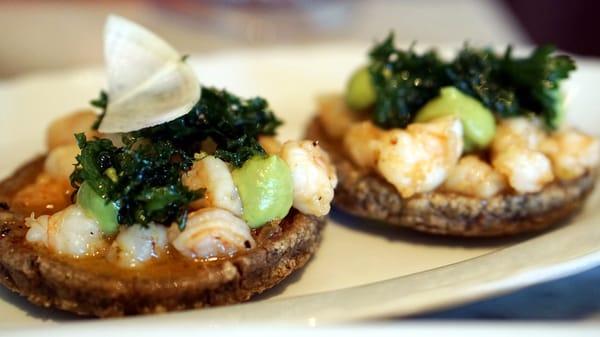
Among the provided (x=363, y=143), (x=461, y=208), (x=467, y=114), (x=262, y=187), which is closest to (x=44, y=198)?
(x=262, y=187)

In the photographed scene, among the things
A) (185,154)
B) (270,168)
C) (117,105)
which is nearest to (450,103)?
(270,168)

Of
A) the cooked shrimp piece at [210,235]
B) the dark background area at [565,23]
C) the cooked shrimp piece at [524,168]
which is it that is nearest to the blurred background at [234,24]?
the dark background area at [565,23]

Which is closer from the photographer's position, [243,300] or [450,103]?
[243,300]

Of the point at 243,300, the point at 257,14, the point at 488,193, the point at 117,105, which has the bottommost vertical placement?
the point at 257,14

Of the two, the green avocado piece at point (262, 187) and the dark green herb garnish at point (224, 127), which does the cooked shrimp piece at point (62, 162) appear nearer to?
the dark green herb garnish at point (224, 127)

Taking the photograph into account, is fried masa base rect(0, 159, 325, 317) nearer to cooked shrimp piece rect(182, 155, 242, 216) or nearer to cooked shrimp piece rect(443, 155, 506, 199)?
cooked shrimp piece rect(182, 155, 242, 216)

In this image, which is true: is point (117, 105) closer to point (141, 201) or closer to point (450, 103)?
point (141, 201)

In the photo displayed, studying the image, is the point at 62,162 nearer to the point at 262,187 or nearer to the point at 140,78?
the point at 140,78
